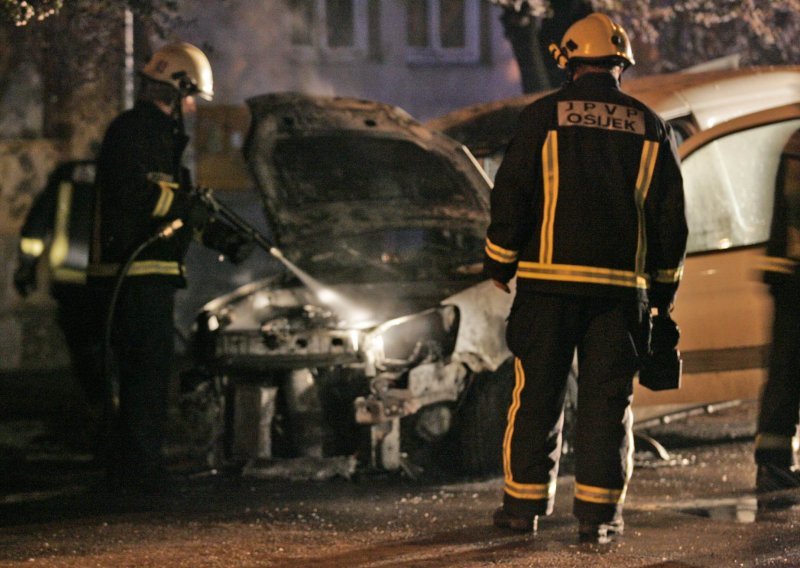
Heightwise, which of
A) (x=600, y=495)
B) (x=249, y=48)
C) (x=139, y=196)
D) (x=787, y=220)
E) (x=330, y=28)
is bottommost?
(x=600, y=495)

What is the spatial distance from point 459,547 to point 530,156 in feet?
4.81

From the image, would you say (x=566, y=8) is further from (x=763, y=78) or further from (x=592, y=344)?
(x=592, y=344)

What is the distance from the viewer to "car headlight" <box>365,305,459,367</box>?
7.41 m

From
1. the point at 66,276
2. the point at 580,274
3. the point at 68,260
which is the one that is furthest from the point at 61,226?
the point at 580,274

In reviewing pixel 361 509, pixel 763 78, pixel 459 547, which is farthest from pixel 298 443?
pixel 763 78

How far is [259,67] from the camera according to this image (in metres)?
19.2

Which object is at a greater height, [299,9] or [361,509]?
[299,9]

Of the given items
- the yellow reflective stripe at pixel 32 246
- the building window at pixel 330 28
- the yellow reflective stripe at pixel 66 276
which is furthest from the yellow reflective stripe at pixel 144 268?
the building window at pixel 330 28

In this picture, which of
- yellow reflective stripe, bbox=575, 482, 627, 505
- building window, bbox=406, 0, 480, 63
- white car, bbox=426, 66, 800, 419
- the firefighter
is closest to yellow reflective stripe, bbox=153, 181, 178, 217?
the firefighter

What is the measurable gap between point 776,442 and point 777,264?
80 centimetres

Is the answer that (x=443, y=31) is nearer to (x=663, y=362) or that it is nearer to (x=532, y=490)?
(x=663, y=362)

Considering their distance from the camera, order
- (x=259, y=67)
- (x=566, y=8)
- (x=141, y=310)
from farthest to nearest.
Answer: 1. (x=259, y=67)
2. (x=566, y=8)
3. (x=141, y=310)

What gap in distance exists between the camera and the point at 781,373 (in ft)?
22.5

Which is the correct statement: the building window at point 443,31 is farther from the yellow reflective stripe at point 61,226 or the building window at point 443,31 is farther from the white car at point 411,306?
the white car at point 411,306
